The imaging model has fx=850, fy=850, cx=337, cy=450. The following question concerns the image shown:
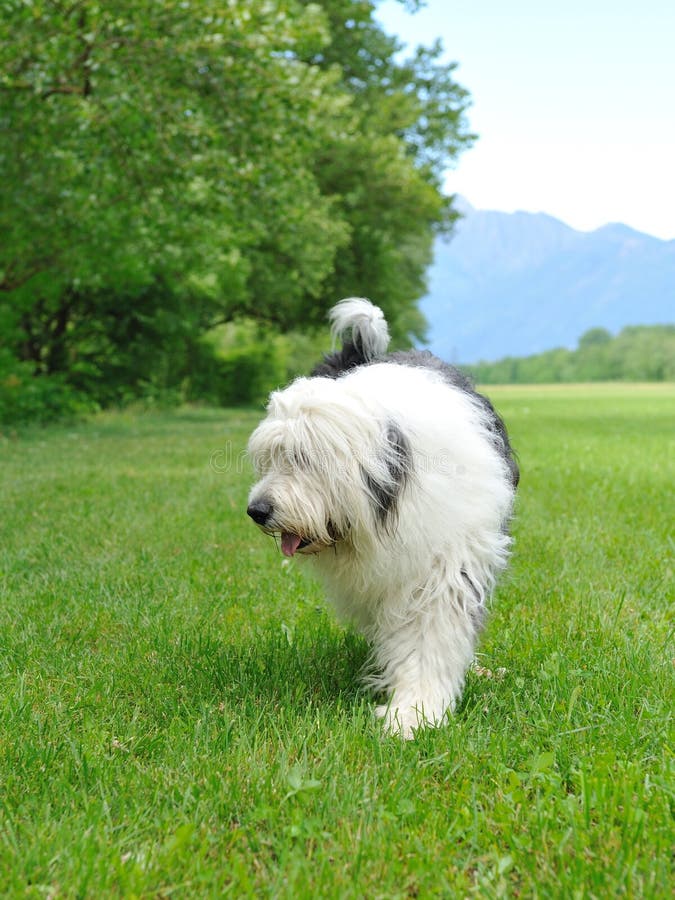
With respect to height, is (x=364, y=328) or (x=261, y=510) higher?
(x=364, y=328)

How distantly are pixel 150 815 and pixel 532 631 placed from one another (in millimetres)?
2001

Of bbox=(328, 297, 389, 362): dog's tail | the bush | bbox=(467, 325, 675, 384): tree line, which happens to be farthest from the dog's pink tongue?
bbox=(467, 325, 675, 384): tree line

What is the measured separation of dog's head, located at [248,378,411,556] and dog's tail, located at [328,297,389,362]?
116 cm

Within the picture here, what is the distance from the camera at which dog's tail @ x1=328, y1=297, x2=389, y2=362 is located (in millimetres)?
4113

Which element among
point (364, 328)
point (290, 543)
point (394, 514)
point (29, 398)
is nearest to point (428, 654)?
point (394, 514)

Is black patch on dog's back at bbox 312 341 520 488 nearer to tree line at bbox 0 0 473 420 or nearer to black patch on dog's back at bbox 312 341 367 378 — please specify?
black patch on dog's back at bbox 312 341 367 378

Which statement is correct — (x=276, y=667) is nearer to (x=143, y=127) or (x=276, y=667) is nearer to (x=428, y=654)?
(x=428, y=654)

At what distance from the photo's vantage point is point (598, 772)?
7.95ft

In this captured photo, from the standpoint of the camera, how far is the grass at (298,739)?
202 cm

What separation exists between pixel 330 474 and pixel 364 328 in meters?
1.40

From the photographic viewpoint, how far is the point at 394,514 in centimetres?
297

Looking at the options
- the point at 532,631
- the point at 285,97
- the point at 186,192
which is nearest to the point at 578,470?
the point at 532,631

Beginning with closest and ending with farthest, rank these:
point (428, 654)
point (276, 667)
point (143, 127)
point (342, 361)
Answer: point (428, 654) < point (276, 667) < point (342, 361) < point (143, 127)

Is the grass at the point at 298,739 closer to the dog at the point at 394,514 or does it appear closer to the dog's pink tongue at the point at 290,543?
the dog at the point at 394,514
